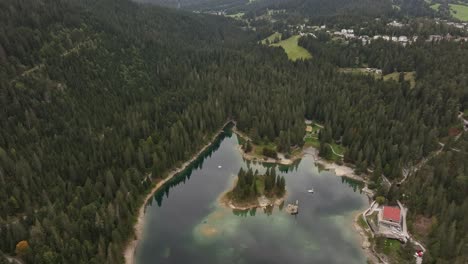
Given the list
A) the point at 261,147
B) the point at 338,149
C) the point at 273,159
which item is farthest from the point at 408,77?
the point at 273,159

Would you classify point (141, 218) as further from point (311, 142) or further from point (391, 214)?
point (311, 142)

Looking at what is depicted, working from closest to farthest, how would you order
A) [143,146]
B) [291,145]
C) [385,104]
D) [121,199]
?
[121,199], [143,146], [291,145], [385,104]

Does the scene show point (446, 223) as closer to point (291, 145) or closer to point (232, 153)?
point (291, 145)

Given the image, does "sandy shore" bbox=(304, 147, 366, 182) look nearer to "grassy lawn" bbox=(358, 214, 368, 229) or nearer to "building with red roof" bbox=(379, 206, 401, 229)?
"grassy lawn" bbox=(358, 214, 368, 229)

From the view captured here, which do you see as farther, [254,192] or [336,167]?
[336,167]

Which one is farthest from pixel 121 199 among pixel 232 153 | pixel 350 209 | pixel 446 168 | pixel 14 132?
pixel 446 168

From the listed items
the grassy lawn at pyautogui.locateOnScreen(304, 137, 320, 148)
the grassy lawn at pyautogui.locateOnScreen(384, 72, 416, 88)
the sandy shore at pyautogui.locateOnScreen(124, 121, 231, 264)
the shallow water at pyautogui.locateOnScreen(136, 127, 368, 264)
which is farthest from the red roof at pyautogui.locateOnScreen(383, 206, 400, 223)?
the grassy lawn at pyautogui.locateOnScreen(384, 72, 416, 88)
